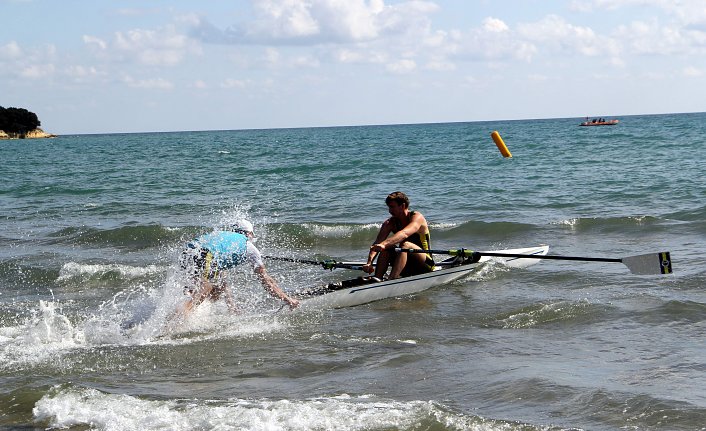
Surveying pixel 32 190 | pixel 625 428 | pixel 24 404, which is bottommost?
pixel 625 428

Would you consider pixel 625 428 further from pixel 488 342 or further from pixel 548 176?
pixel 548 176

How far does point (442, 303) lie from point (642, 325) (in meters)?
2.55

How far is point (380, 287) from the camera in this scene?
10.2 meters

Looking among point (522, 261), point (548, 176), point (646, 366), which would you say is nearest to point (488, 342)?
point (646, 366)

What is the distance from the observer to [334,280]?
474 inches

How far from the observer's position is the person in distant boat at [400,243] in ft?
33.6

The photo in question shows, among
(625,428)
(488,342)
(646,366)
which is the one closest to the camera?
(625,428)

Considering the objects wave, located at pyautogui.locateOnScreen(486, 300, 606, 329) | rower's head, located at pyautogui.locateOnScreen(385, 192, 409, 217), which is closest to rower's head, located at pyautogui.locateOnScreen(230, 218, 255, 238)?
rower's head, located at pyautogui.locateOnScreen(385, 192, 409, 217)

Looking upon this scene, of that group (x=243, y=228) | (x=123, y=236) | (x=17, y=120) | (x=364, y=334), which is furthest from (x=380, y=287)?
(x=17, y=120)

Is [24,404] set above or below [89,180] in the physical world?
below

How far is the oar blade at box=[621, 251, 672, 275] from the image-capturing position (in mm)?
9133

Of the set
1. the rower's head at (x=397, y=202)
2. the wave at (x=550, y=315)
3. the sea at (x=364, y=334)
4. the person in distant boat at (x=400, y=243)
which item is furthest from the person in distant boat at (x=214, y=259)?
the wave at (x=550, y=315)

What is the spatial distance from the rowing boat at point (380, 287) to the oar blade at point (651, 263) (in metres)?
2.22

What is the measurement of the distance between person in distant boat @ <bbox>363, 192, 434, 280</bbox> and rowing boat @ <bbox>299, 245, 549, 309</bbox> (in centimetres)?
17
